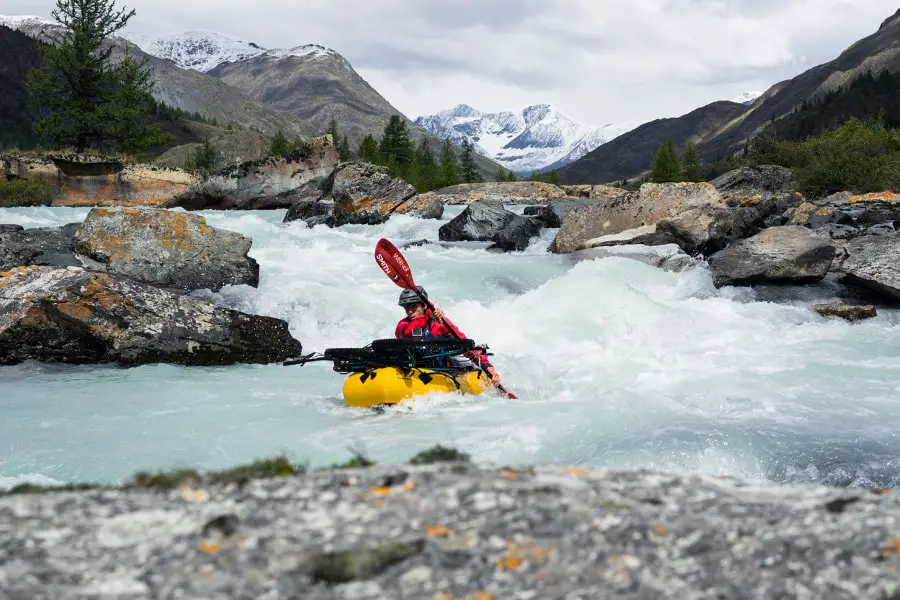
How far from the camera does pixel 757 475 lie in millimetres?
6062

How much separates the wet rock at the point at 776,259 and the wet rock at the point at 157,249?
9.97 meters

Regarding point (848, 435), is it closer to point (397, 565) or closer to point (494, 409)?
point (494, 409)

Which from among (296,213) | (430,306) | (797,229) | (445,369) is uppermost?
(296,213)

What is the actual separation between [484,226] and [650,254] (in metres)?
6.51

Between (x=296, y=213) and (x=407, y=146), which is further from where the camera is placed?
(x=407, y=146)

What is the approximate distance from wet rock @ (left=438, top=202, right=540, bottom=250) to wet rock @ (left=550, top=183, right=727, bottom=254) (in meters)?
2.26

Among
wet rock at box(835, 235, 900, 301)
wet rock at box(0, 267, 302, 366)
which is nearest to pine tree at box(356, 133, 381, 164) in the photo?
wet rock at box(835, 235, 900, 301)

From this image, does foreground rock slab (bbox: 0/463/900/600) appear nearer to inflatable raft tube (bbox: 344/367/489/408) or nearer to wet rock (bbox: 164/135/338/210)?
inflatable raft tube (bbox: 344/367/489/408)

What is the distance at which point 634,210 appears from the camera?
18578 mm

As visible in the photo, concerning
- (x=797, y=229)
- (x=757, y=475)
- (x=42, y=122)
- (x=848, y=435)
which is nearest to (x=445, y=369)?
(x=757, y=475)

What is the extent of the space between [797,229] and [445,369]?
1016 centimetres

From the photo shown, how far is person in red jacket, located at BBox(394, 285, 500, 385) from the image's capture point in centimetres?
855

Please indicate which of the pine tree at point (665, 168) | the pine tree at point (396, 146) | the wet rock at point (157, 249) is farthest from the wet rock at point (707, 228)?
the pine tree at point (665, 168)

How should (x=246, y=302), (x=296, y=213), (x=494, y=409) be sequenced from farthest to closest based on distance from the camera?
(x=296, y=213)
(x=246, y=302)
(x=494, y=409)
